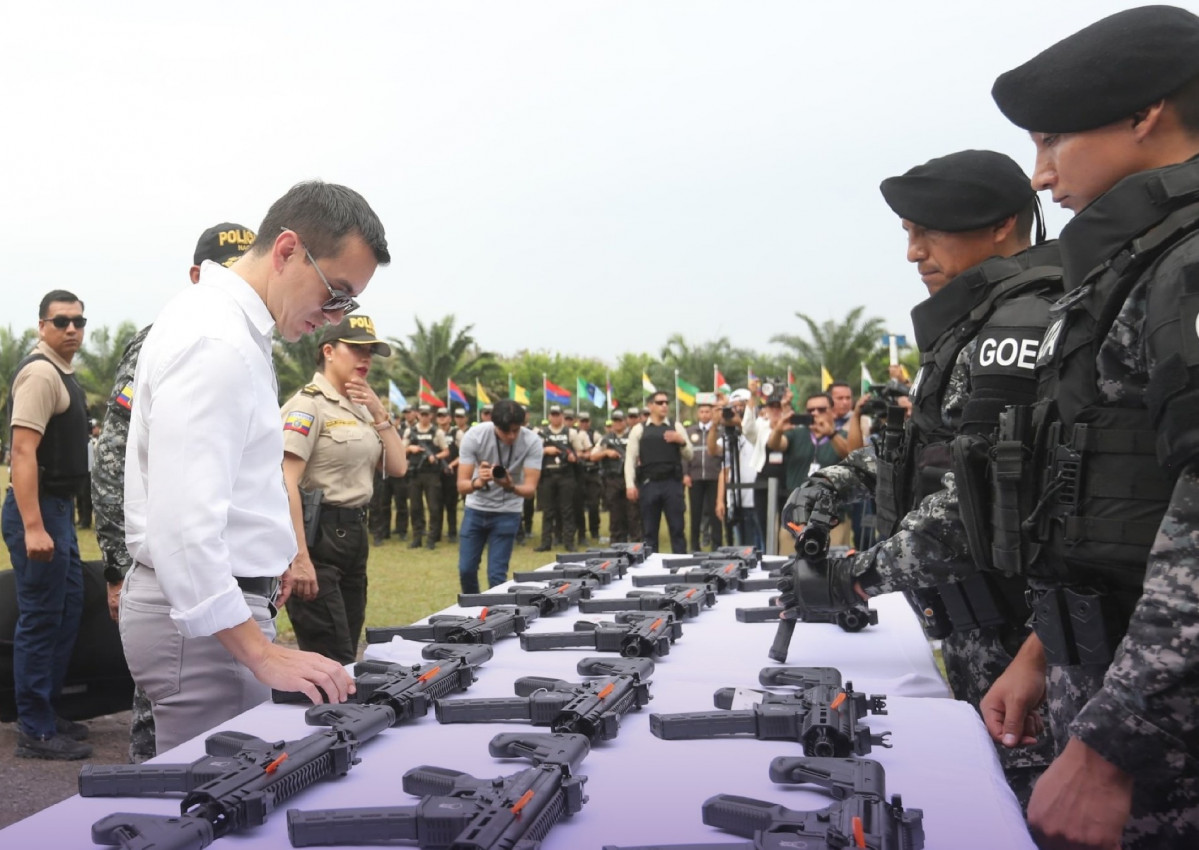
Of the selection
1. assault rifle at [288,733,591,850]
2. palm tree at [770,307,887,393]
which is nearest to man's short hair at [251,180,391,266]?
assault rifle at [288,733,591,850]

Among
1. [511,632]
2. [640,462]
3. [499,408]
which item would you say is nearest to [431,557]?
[640,462]

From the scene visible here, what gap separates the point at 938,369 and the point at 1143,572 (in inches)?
44.9

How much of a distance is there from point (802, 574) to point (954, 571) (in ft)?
1.33

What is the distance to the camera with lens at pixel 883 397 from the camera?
3.28 meters

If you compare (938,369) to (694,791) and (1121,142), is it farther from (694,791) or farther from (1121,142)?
(694,791)

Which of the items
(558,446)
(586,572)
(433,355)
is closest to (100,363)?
(433,355)

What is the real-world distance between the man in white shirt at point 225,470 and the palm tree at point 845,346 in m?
23.7

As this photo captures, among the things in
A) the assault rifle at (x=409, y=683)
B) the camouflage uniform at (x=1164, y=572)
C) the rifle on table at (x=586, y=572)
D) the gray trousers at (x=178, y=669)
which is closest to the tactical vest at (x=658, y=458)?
the rifle on table at (x=586, y=572)

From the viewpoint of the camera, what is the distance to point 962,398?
2670 millimetres

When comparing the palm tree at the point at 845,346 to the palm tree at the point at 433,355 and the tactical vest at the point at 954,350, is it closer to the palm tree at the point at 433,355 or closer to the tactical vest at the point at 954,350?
the palm tree at the point at 433,355

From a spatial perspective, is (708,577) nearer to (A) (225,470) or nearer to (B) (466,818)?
(A) (225,470)

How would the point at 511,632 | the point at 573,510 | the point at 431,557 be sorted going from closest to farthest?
the point at 511,632, the point at 431,557, the point at 573,510

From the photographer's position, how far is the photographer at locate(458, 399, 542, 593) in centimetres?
746

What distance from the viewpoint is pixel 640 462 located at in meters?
11.5
